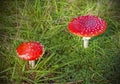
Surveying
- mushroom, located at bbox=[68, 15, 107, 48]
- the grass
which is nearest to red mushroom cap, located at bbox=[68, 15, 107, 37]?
mushroom, located at bbox=[68, 15, 107, 48]

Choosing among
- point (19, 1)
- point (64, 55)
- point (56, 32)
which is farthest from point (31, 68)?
point (19, 1)

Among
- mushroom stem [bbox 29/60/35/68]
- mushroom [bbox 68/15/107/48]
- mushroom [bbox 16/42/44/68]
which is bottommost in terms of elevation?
mushroom stem [bbox 29/60/35/68]

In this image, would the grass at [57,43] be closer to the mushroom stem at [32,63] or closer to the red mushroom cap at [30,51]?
the mushroom stem at [32,63]

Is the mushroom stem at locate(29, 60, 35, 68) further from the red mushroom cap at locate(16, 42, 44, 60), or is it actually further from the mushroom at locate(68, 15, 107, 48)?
the mushroom at locate(68, 15, 107, 48)

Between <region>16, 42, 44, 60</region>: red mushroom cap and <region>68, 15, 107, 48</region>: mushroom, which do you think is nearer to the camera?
<region>16, 42, 44, 60</region>: red mushroom cap

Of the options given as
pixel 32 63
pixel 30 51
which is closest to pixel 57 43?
pixel 32 63

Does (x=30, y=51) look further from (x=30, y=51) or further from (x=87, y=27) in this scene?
(x=87, y=27)

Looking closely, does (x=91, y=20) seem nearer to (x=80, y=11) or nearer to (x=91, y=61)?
(x=91, y=61)

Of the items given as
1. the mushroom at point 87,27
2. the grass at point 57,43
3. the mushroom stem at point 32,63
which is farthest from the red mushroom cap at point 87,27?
the mushroom stem at point 32,63
